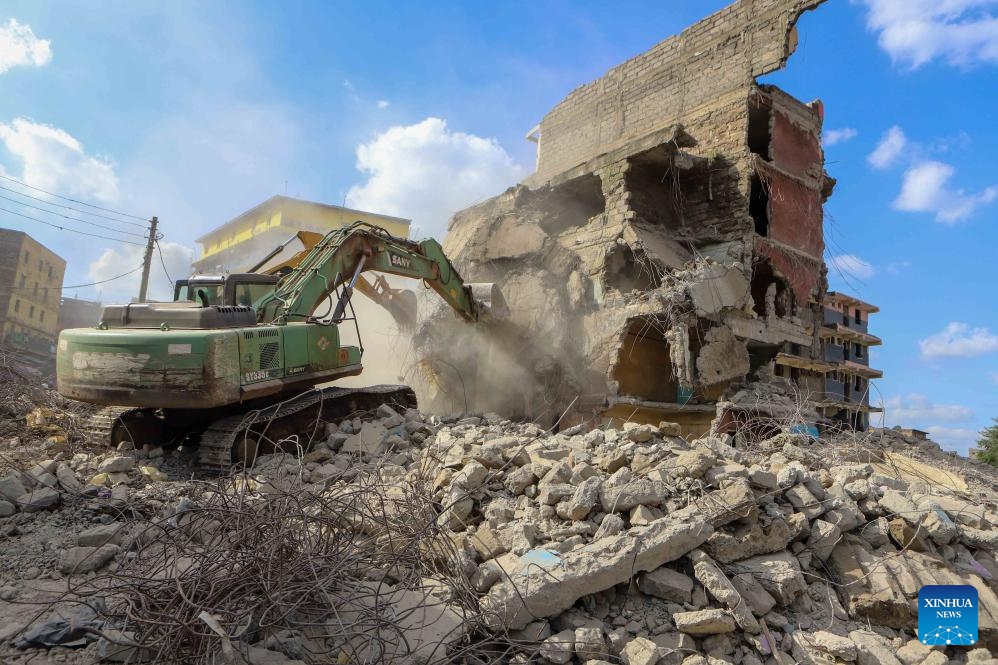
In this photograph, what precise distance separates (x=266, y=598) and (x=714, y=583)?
2.38m

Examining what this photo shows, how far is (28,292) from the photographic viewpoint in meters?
30.6

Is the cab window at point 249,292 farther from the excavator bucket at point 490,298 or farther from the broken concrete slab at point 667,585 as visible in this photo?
the broken concrete slab at point 667,585

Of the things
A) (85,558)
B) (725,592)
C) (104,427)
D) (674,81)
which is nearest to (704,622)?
(725,592)

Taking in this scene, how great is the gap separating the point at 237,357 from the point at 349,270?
2.35m

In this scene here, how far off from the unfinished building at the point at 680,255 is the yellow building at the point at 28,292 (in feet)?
82.7

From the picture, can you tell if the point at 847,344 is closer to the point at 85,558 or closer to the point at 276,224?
the point at 276,224

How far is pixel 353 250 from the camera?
8.11 m

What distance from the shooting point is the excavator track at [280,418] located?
618cm

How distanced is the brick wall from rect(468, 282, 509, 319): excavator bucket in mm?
6309

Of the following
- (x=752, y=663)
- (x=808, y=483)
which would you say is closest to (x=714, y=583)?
(x=752, y=663)

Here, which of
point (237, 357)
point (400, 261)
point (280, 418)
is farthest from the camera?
point (400, 261)

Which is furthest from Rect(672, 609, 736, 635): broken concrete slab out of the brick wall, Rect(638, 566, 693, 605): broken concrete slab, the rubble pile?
the brick wall

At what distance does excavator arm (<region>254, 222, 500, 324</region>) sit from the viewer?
7.28 meters

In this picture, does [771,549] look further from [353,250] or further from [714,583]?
[353,250]
